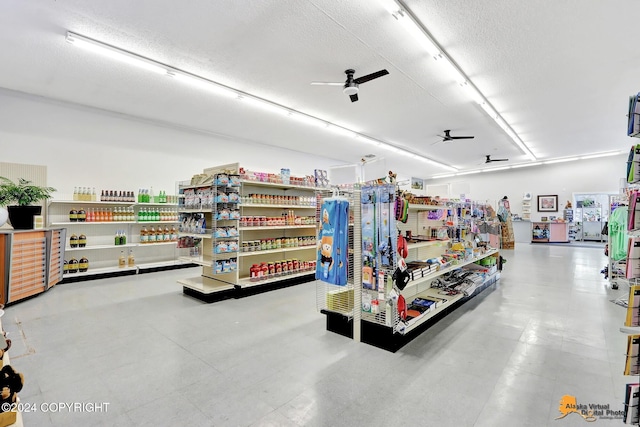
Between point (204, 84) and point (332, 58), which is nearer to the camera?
point (332, 58)

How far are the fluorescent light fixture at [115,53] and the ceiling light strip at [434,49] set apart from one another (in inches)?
149

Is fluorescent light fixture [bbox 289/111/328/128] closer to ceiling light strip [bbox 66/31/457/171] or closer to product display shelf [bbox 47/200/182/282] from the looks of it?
ceiling light strip [bbox 66/31/457/171]

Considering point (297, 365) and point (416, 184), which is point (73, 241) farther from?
point (416, 184)

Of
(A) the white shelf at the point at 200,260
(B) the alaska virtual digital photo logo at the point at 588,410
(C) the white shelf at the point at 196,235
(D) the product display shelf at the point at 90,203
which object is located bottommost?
(B) the alaska virtual digital photo logo at the point at 588,410

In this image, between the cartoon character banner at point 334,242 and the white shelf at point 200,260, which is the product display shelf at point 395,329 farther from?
the white shelf at point 200,260

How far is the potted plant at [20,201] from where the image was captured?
4.45 m

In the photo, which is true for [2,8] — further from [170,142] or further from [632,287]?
[632,287]

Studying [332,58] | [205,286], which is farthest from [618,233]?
[205,286]

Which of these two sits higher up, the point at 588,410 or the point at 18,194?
the point at 18,194

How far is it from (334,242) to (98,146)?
6736mm

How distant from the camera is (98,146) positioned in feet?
22.3

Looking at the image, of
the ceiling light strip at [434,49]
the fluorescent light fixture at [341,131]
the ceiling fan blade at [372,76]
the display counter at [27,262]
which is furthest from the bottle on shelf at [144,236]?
the ceiling light strip at [434,49]

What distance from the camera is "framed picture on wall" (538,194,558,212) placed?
1417 centimetres

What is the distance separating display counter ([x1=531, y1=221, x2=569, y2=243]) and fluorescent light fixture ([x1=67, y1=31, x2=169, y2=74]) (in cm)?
1625
